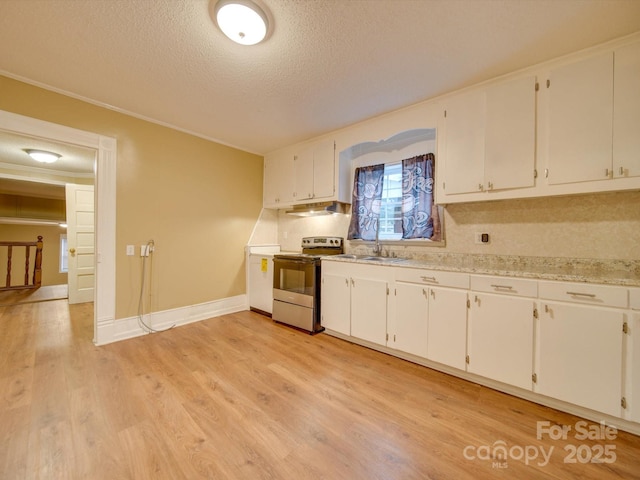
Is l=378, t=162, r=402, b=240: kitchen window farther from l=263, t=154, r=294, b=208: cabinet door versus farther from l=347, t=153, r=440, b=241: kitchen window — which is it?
l=263, t=154, r=294, b=208: cabinet door

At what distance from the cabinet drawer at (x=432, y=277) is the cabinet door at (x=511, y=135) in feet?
2.70

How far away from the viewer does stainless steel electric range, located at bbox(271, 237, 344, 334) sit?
10.5ft

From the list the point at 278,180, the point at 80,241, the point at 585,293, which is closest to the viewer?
the point at 585,293

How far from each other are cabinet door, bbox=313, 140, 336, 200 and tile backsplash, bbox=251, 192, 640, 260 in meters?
1.35

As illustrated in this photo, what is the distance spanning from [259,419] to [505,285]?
1.99m

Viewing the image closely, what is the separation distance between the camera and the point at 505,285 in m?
1.98

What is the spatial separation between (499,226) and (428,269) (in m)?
0.81

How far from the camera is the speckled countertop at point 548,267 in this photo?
1746 mm

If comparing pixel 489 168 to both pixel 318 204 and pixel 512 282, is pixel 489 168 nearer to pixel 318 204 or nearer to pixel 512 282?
pixel 512 282

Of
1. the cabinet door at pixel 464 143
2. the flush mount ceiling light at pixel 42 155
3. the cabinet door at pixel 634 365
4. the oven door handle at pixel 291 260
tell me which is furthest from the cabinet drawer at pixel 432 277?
the flush mount ceiling light at pixel 42 155

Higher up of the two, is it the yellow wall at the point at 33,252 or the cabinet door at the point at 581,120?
the cabinet door at the point at 581,120

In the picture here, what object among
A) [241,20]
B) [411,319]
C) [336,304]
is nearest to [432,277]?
[411,319]

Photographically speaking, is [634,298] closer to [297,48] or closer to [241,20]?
[297,48]

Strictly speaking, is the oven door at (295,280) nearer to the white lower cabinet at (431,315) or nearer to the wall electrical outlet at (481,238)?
the white lower cabinet at (431,315)
